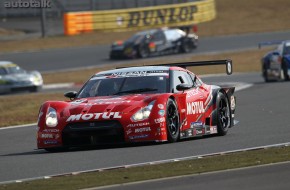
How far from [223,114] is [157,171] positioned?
4.94m

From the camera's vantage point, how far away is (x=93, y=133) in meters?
12.5

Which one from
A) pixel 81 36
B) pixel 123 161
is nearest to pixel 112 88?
pixel 123 161

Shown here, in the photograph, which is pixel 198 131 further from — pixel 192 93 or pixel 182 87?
pixel 182 87

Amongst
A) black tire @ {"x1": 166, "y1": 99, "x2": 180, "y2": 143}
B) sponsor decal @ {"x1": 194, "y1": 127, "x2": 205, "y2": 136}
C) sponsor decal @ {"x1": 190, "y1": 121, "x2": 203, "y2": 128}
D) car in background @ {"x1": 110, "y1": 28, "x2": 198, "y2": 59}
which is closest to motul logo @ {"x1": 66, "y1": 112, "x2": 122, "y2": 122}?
black tire @ {"x1": 166, "y1": 99, "x2": 180, "y2": 143}

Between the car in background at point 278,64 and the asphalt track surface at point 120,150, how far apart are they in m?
10.2

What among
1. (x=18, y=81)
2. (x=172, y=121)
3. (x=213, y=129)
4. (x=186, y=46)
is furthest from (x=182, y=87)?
(x=186, y=46)

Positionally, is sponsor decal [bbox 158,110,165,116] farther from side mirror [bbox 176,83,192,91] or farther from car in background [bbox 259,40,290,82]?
car in background [bbox 259,40,290,82]

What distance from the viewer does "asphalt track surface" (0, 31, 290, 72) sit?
43.7 m

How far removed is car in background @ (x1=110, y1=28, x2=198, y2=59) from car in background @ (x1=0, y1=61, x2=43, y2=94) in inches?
464

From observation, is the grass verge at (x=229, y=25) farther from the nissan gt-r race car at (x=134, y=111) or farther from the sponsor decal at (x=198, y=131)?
the sponsor decal at (x=198, y=131)

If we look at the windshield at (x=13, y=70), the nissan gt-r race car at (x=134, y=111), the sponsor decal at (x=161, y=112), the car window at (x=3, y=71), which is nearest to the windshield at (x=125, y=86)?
the nissan gt-r race car at (x=134, y=111)

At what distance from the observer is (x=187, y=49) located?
47406mm

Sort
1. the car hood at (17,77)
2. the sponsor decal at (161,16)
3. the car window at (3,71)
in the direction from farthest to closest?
the sponsor decal at (161,16) < the car window at (3,71) < the car hood at (17,77)

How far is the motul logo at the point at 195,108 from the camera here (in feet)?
44.9
